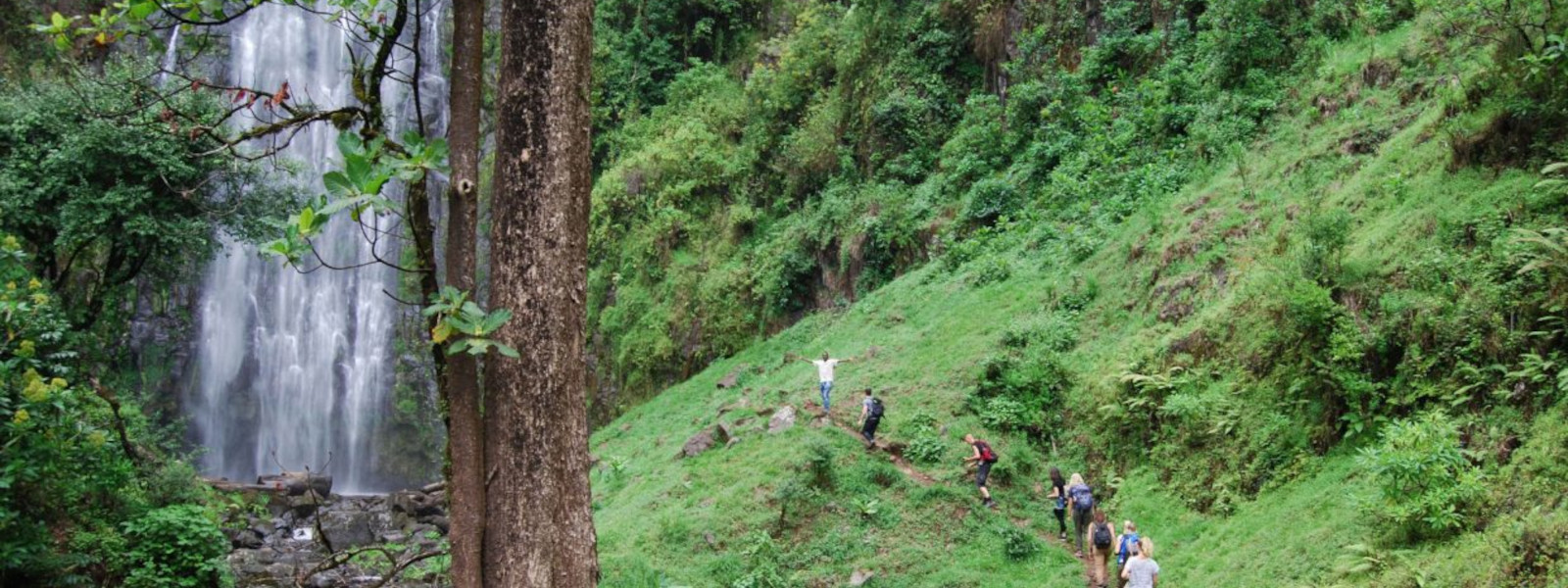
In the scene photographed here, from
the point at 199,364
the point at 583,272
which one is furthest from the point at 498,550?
the point at 199,364

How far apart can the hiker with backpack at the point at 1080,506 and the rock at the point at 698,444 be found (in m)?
6.29

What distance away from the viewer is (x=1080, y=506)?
1069cm

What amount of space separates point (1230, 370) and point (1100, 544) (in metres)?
2.68

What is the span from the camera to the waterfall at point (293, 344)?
1153 inches

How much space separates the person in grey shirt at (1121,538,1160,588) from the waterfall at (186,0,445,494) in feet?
82.8

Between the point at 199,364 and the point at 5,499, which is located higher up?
the point at 5,499

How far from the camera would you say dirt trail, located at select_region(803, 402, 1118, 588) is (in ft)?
33.6

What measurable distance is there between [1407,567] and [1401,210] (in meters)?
4.68

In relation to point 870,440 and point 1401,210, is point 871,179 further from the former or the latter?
point 1401,210

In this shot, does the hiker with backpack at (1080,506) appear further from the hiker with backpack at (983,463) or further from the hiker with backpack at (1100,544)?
the hiker with backpack at (983,463)

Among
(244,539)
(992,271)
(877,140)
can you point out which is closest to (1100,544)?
(992,271)

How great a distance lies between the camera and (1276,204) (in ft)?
41.8

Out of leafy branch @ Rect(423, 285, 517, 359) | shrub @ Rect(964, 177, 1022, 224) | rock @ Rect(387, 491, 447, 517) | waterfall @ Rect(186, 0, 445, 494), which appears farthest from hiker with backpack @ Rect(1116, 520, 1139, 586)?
waterfall @ Rect(186, 0, 445, 494)

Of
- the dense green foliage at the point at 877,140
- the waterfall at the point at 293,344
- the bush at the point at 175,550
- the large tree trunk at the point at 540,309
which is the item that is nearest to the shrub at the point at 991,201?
the dense green foliage at the point at 877,140
